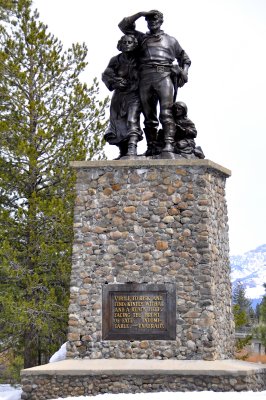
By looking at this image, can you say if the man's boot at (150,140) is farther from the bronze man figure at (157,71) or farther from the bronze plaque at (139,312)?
the bronze plaque at (139,312)

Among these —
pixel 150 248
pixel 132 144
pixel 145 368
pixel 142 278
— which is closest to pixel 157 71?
pixel 132 144

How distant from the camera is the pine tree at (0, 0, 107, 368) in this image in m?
16.8

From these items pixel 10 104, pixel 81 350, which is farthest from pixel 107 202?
pixel 10 104

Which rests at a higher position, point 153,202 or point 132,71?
point 132,71

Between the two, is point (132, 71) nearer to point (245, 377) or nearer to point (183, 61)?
point (183, 61)

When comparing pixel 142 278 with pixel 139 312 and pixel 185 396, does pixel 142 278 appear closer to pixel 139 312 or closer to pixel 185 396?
pixel 139 312

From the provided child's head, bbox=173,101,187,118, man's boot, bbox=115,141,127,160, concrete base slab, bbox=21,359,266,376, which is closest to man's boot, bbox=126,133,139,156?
man's boot, bbox=115,141,127,160

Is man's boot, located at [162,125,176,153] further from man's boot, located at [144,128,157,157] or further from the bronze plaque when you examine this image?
the bronze plaque

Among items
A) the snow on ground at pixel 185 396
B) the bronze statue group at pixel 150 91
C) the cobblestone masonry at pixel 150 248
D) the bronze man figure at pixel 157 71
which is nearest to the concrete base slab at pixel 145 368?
the cobblestone masonry at pixel 150 248

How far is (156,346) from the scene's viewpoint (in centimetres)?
1209

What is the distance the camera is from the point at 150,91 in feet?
44.0

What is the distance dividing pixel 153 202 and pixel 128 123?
1.71 m

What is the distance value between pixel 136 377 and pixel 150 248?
2.11m

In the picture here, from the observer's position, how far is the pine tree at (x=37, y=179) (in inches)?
663
